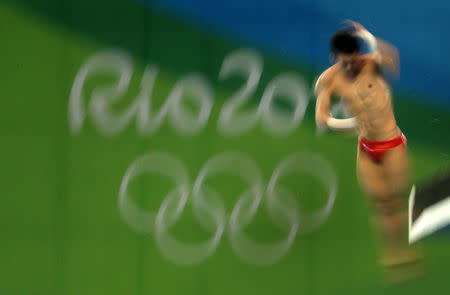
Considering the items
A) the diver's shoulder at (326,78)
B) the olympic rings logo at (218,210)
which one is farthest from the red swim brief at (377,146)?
the diver's shoulder at (326,78)

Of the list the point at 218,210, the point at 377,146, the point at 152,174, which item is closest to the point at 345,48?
the point at 377,146

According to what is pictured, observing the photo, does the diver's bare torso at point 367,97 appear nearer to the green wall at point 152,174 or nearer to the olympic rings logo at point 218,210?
the green wall at point 152,174

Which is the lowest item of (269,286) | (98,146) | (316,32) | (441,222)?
(269,286)

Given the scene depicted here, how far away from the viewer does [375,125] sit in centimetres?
417

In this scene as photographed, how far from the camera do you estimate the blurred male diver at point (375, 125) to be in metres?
4.18

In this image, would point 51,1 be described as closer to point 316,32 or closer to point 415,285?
point 316,32

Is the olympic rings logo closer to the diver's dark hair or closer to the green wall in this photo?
the green wall

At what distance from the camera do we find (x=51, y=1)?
420cm

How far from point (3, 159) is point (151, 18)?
1101mm

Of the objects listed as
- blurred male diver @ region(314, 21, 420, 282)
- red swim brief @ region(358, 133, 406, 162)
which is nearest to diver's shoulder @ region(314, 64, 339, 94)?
blurred male diver @ region(314, 21, 420, 282)

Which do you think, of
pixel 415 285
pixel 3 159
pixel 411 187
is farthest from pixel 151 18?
pixel 415 285

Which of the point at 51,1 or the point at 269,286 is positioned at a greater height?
the point at 51,1

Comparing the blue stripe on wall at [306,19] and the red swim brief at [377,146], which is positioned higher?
the blue stripe on wall at [306,19]

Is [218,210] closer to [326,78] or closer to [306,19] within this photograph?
[326,78]
